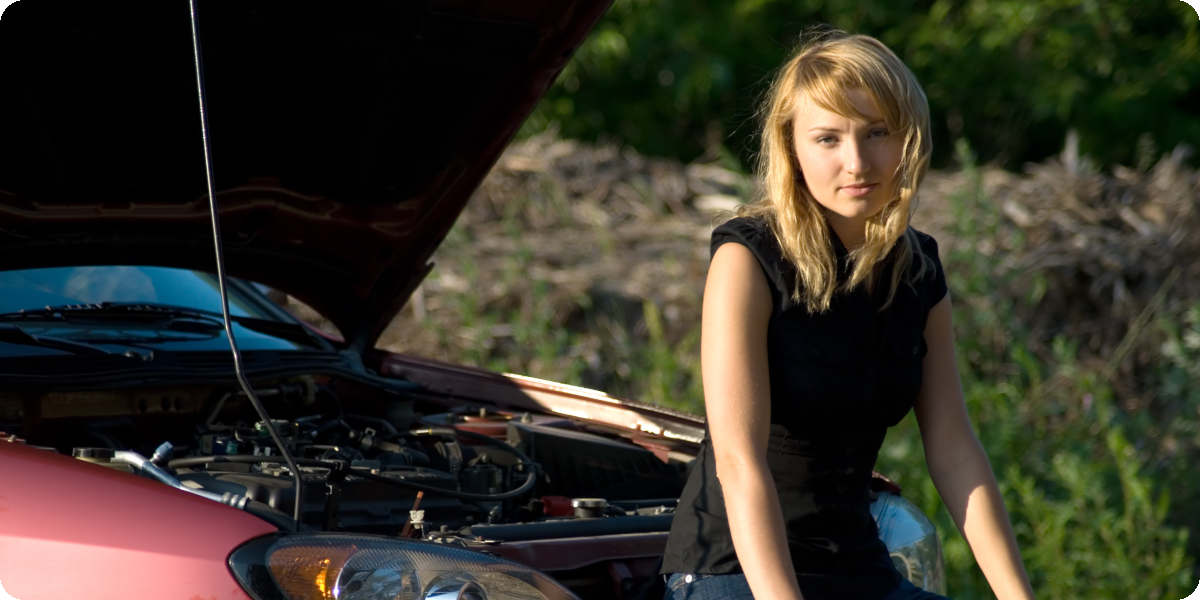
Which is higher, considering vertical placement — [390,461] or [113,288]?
[113,288]

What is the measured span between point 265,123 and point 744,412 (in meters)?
1.73

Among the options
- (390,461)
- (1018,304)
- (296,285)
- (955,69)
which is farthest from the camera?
(955,69)

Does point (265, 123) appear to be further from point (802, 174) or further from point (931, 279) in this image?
point (931, 279)

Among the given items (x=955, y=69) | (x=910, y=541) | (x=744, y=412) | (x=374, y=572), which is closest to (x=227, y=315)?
(x=374, y=572)

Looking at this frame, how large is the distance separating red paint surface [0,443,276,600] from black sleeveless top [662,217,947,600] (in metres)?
0.81

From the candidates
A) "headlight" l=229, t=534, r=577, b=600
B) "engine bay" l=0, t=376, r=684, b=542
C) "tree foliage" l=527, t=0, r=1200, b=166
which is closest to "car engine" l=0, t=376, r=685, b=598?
"engine bay" l=0, t=376, r=684, b=542

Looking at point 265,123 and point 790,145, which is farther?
point 265,123

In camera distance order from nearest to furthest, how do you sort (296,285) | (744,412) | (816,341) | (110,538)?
(110,538)
(744,412)
(816,341)
(296,285)

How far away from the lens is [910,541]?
3.09 metres

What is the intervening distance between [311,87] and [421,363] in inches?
38.2

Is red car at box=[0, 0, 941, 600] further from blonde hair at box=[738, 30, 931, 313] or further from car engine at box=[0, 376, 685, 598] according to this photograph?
blonde hair at box=[738, 30, 931, 313]

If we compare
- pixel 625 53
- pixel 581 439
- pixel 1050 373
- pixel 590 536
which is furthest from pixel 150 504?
pixel 625 53

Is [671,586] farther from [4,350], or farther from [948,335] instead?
[4,350]

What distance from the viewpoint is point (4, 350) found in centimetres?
308
